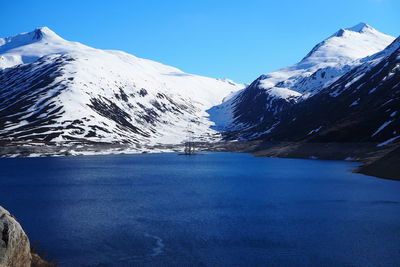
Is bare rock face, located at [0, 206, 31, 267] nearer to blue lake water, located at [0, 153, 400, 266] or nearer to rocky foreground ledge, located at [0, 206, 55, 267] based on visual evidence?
rocky foreground ledge, located at [0, 206, 55, 267]

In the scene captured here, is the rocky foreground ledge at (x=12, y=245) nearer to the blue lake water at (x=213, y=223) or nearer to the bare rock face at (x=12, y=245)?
the bare rock face at (x=12, y=245)

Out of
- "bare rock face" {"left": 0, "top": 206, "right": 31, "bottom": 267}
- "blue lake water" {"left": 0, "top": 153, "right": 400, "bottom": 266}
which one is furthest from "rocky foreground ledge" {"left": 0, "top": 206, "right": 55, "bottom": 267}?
"blue lake water" {"left": 0, "top": 153, "right": 400, "bottom": 266}

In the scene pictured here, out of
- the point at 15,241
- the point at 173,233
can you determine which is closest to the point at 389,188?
the point at 173,233

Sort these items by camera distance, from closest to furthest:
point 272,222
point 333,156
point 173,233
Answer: point 173,233 < point 272,222 < point 333,156

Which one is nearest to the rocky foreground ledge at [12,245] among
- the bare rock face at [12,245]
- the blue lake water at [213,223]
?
the bare rock face at [12,245]

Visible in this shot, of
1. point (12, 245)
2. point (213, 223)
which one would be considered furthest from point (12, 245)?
point (213, 223)

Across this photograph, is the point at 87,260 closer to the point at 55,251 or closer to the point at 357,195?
the point at 55,251

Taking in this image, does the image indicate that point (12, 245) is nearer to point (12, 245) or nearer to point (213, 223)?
point (12, 245)
